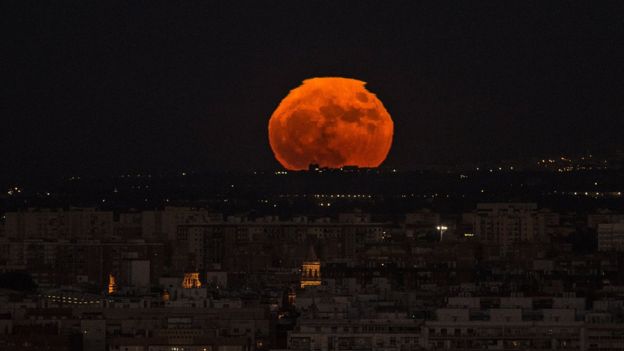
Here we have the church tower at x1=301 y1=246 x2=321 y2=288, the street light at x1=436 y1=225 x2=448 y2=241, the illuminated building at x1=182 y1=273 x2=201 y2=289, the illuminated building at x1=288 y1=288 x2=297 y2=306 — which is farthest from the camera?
the street light at x1=436 y1=225 x2=448 y2=241

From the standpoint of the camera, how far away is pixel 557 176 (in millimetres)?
155000

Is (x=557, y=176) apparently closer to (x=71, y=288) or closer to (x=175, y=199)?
(x=175, y=199)

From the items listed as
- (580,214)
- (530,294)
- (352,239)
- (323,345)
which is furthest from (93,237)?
(323,345)

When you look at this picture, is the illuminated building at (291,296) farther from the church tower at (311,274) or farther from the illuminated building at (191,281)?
the illuminated building at (191,281)

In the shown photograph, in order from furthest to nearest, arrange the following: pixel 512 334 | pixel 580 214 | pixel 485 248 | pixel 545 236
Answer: pixel 580 214 → pixel 545 236 → pixel 485 248 → pixel 512 334

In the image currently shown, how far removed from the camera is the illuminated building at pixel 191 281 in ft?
293

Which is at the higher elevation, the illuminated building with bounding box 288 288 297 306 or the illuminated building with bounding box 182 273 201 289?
the illuminated building with bounding box 182 273 201 289

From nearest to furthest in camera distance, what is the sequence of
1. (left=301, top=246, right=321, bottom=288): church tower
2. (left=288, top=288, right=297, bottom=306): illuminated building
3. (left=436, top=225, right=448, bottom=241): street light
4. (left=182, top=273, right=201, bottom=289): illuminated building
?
(left=288, top=288, right=297, bottom=306): illuminated building → (left=182, top=273, right=201, bottom=289): illuminated building → (left=301, top=246, right=321, bottom=288): church tower → (left=436, top=225, right=448, bottom=241): street light

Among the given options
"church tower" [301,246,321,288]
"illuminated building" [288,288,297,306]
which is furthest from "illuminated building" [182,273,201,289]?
"church tower" [301,246,321,288]

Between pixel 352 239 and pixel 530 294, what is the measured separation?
51580 mm

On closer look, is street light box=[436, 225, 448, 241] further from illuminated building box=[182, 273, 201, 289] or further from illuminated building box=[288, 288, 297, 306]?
illuminated building box=[288, 288, 297, 306]

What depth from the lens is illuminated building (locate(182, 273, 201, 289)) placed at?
89.2 metres

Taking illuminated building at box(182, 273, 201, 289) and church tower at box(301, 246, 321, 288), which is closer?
illuminated building at box(182, 273, 201, 289)

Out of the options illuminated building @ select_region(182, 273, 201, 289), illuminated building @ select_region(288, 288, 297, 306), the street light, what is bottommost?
illuminated building @ select_region(288, 288, 297, 306)
